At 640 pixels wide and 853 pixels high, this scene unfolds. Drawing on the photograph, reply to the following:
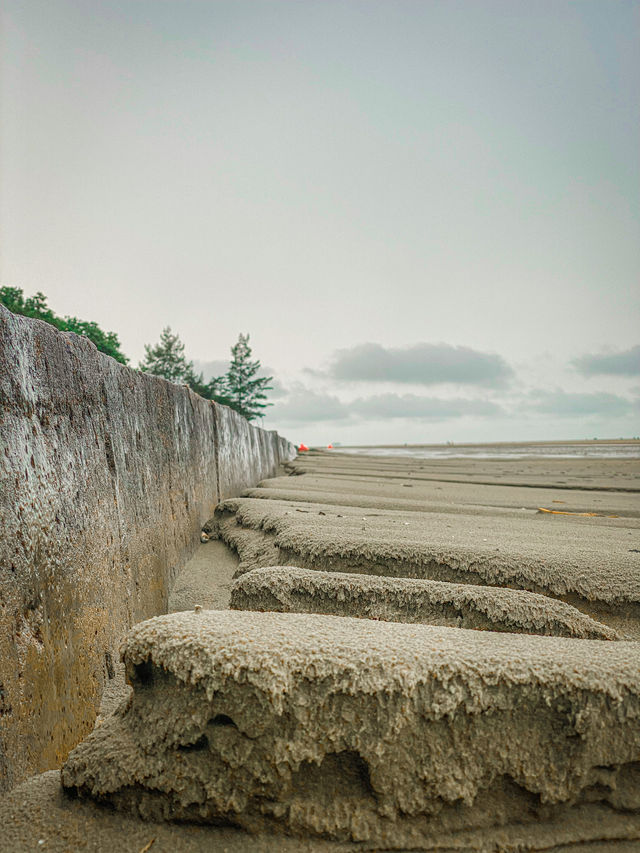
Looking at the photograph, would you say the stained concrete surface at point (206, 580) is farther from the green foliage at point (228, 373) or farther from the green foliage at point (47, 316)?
the green foliage at point (228, 373)

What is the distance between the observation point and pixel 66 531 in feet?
4.34

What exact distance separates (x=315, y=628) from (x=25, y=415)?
2.60 ft

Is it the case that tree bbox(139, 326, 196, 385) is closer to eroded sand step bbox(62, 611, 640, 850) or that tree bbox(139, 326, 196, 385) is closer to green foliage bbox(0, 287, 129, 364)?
green foliage bbox(0, 287, 129, 364)

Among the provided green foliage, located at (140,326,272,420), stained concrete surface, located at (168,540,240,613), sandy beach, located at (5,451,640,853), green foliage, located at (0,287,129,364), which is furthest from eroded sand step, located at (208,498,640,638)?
green foliage, located at (140,326,272,420)

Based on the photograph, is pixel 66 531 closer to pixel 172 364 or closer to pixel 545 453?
pixel 545 453

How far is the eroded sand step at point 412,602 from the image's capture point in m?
1.30

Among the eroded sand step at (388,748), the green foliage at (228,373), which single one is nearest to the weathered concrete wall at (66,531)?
the eroded sand step at (388,748)

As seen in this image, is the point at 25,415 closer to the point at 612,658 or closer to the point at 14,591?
the point at 14,591

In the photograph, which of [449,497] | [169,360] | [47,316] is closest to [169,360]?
[169,360]

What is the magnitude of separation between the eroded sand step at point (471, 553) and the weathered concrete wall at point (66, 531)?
51 centimetres

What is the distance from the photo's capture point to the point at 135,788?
0.90 meters

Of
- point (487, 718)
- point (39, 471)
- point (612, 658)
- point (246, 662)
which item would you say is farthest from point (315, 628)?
point (39, 471)

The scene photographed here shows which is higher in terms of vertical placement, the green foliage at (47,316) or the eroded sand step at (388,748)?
the green foliage at (47,316)

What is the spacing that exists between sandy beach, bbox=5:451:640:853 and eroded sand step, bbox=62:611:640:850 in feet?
0.04
